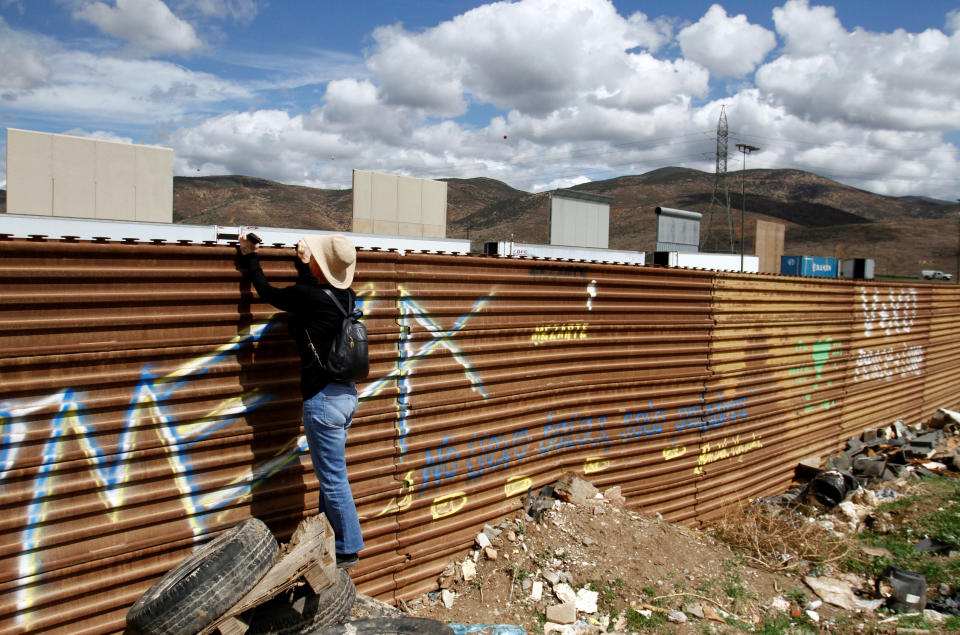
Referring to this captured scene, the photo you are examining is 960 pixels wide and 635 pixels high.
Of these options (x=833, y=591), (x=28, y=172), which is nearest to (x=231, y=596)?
(x=833, y=591)

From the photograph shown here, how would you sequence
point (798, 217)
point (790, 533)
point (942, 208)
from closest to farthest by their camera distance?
point (790, 533) < point (798, 217) < point (942, 208)

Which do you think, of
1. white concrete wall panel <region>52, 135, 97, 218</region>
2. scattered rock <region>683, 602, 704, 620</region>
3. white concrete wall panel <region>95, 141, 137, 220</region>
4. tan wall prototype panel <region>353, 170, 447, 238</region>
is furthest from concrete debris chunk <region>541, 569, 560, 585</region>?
tan wall prototype panel <region>353, 170, 447, 238</region>

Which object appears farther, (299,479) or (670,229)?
(670,229)

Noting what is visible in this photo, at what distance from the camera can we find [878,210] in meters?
175

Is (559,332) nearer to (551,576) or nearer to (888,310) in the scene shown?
(551,576)

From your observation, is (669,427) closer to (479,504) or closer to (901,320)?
(479,504)

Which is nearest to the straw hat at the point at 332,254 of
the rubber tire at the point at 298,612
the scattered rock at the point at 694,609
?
the rubber tire at the point at 298,612

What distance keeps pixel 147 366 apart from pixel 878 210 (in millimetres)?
208572

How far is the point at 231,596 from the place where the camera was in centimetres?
283

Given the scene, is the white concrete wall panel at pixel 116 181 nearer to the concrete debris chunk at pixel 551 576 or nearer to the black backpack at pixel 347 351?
the black backpack at pixel 347 351

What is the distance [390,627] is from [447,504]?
1.26 m

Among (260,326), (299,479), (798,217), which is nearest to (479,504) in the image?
(299,479)

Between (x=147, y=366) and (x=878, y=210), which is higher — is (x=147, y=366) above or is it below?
below

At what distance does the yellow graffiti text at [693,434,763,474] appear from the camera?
21.3 ft
